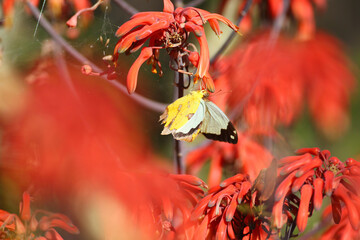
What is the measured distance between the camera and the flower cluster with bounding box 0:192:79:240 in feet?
2.82

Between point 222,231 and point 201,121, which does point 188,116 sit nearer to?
point 201,121

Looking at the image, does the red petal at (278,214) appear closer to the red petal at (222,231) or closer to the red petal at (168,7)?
the red petal at (222,231)

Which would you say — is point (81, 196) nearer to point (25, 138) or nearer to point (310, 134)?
point (25, 138)

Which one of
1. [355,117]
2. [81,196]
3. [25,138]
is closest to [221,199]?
[355,117]

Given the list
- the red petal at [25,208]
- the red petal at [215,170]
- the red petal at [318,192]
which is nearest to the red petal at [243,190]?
the red petal at [318,192]

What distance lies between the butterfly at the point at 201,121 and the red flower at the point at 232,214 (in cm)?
8

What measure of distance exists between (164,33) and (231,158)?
332 mm

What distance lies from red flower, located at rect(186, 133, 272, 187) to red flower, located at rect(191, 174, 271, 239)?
155 mm

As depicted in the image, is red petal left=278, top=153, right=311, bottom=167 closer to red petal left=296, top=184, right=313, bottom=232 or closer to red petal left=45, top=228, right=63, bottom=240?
red petal left=296, top=184, right=313, bottom=232

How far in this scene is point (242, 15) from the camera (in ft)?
2.71

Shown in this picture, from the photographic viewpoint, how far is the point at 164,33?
723 millimetres

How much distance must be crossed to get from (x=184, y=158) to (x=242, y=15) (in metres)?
0.29

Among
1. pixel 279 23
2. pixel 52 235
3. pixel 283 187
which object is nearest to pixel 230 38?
pixel 279 23

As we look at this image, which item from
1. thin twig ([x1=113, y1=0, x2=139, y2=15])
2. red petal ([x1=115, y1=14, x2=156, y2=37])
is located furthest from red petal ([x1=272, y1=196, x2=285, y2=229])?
thin twig ([x1=113, y1=0, x2=139, y2=15])
